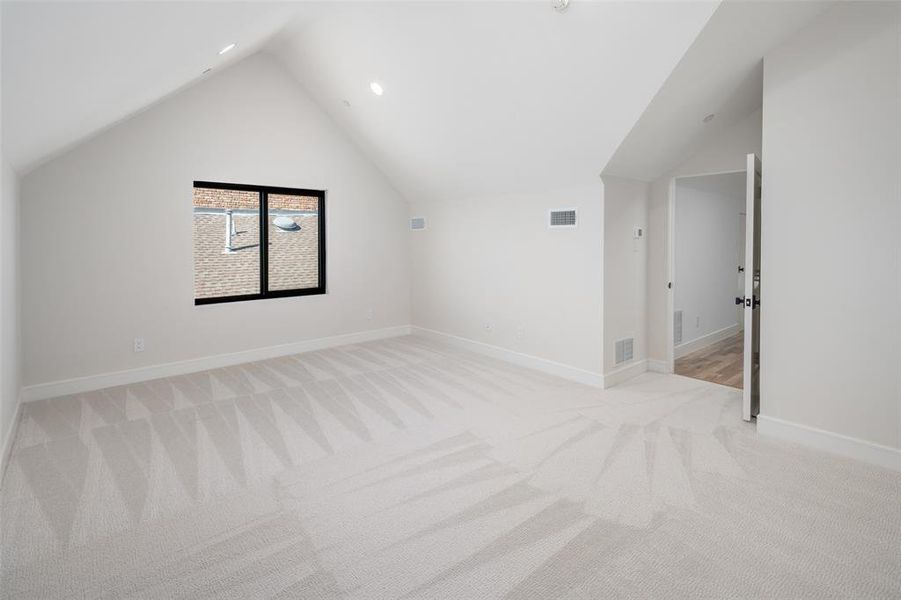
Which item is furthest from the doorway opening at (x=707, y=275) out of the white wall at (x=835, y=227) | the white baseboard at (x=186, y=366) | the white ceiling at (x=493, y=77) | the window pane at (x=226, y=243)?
the window pane at (x=226, y=243)

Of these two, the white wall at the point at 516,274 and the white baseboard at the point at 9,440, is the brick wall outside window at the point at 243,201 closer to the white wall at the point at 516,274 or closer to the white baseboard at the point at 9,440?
the white wall at the point at 516,274

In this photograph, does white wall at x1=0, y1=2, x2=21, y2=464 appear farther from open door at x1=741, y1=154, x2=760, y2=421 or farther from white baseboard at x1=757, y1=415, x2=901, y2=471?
white baseboard at x1=757, y1=415, x2=901, y2=471

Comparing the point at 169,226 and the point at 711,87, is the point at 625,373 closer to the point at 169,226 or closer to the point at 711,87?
the point at 711,87

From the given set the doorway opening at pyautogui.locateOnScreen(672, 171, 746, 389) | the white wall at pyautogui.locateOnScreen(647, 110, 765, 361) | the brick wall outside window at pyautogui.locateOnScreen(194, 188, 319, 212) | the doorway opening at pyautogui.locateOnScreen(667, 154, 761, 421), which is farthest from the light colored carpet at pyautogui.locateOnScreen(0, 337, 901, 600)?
the brick wall outside window at pyautogui.locateOnScreen(194, 188, 319, 212)

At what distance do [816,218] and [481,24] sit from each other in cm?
258

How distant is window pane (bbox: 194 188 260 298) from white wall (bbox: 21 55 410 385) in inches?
10.2

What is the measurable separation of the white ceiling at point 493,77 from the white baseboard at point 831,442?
2364mm

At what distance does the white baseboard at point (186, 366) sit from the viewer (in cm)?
420

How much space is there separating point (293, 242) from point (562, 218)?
3305 millimetres

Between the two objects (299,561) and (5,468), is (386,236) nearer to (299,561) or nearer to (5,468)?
(5,468)

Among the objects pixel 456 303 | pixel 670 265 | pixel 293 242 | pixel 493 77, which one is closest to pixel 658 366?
pixel 670 265

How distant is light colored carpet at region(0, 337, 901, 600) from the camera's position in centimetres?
192

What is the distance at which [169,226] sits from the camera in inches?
188

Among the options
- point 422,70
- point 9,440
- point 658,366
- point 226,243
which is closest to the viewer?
point 9,440
